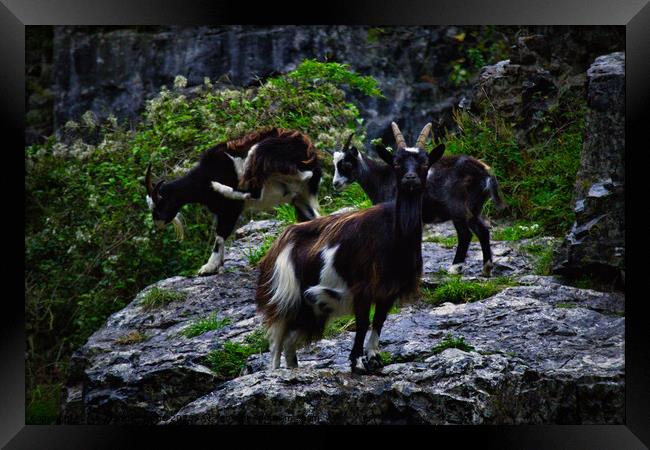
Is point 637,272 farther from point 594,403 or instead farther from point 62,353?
point 62,353

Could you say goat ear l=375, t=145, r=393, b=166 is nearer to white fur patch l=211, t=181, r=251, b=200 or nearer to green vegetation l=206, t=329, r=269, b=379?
green vegetation l=206, t=329, r=269, b=379

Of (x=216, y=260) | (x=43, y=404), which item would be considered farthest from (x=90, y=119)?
(x=43, y=404)

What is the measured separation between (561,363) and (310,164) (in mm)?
2299

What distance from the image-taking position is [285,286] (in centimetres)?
533

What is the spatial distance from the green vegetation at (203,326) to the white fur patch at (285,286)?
1.12m

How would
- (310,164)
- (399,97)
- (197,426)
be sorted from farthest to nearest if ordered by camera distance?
(399,97) < (310,164) < (197,426)

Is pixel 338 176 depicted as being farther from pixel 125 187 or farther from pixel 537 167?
pixel 125 187

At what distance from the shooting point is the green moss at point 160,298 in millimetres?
6848

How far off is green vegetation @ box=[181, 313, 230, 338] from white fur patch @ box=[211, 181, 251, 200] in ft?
3.28

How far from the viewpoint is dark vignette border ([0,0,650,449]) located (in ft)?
18.8

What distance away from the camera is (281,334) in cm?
548

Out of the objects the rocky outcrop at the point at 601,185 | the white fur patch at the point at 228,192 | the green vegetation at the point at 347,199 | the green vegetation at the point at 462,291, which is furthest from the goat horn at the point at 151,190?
the rocky outcrop at the point at 601,185
